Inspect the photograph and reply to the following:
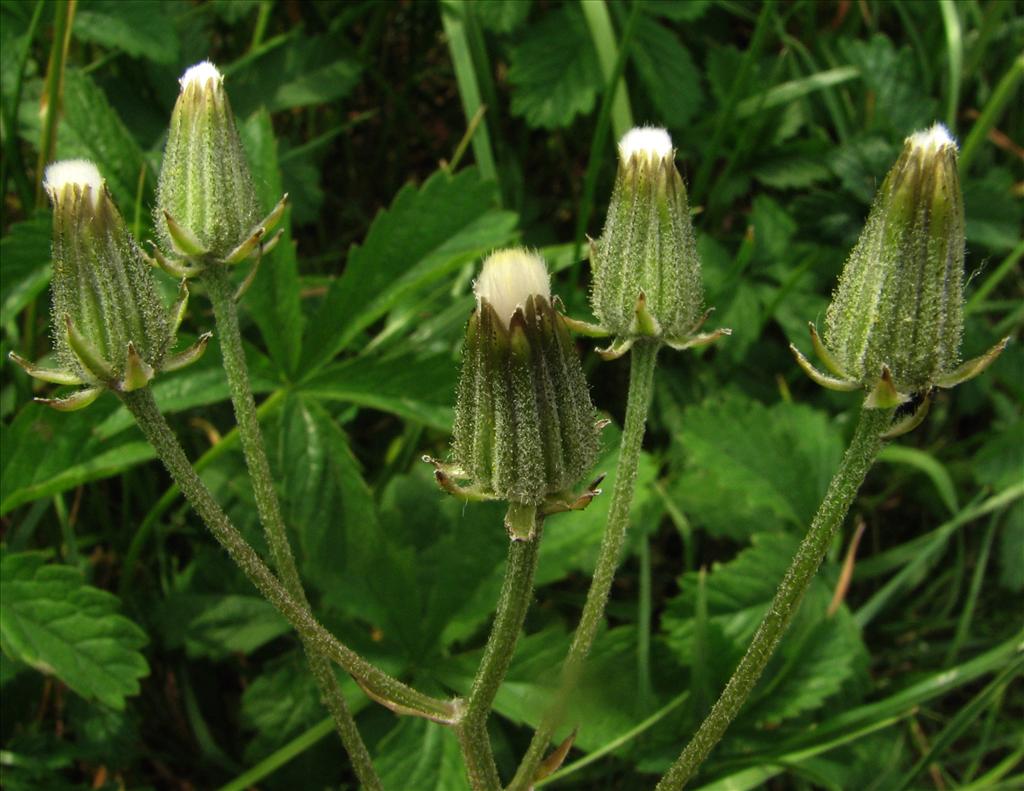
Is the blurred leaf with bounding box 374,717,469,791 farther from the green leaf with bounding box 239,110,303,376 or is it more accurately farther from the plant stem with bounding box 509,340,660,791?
the green leaf with bounding box 239,110,303,376

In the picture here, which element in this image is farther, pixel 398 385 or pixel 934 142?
pixel 398 385

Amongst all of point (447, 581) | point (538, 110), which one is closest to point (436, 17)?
point (538, 110)

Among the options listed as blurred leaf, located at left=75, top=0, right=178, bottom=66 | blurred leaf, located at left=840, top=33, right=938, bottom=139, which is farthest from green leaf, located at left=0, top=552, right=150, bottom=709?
blurred leaf, located at left=840, top=33, right=938, bottom=139

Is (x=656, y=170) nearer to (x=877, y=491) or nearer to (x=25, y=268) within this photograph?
(x=25, y=268)

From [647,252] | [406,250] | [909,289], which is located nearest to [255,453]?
[647,252]

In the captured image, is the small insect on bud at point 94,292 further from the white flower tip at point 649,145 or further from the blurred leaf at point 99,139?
the blurred leaf at point 99,139

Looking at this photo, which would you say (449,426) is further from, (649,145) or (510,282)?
(510,282)

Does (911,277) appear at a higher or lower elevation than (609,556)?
higher
